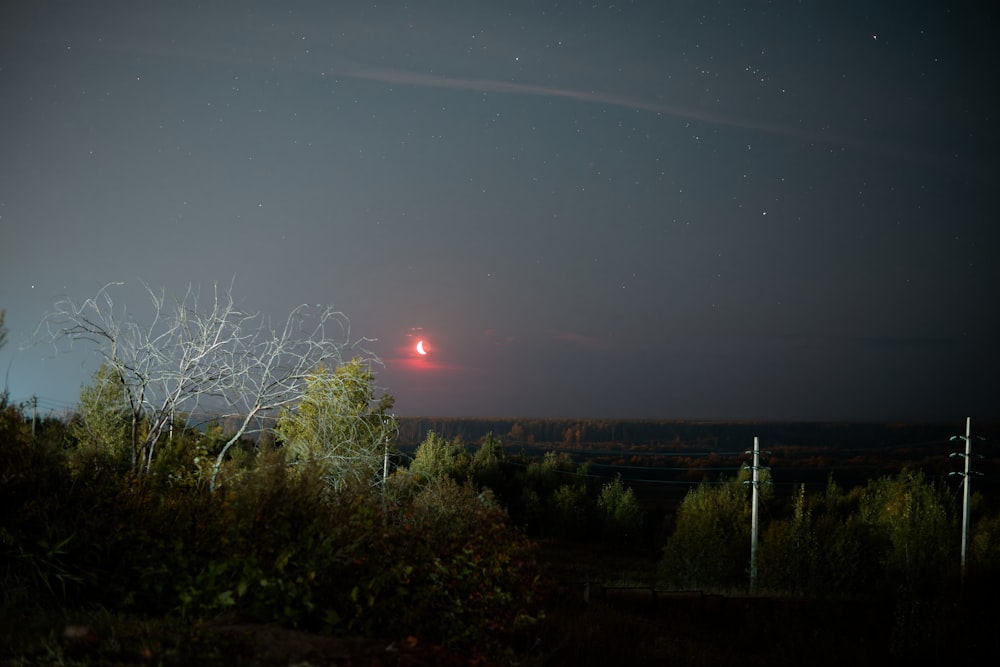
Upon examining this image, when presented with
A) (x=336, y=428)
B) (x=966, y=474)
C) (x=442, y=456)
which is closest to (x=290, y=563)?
(x=336, y=428)

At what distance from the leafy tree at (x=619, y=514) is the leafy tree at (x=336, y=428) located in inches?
1917

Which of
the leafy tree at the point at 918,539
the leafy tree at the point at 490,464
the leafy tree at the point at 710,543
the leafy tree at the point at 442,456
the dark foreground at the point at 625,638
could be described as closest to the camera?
the dark foreground at the point at 625,638

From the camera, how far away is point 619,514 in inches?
2345

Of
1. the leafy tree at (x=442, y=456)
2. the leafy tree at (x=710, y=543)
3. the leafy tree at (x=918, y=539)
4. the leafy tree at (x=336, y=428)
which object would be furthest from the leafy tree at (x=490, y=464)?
the leafy tree at (x=336, y=428)

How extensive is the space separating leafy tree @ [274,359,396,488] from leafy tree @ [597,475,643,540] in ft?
160

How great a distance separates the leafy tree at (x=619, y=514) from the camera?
59594 mm

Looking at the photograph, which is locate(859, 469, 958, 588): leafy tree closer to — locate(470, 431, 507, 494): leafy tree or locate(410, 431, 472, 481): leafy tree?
locate(410, 431, 472, 481): leafy tree

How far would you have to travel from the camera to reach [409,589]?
8.53m

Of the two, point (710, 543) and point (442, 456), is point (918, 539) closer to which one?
point (710, 543)

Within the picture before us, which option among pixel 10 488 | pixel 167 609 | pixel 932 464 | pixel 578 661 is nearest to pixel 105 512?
pixel 10 488

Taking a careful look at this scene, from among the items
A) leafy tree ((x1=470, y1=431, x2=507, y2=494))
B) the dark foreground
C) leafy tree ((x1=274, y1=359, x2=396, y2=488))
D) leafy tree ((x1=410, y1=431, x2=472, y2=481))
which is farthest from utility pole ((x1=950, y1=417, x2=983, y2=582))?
leafy tree ((x1=274, y1=359, x2=396, y2=488))

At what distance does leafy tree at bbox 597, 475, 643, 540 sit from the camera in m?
59.6

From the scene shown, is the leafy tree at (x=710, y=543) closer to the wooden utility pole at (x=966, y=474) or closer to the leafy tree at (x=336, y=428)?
the wooden utility pole at (x=966, y=474)

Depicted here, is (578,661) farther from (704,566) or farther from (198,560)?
(704,566)
